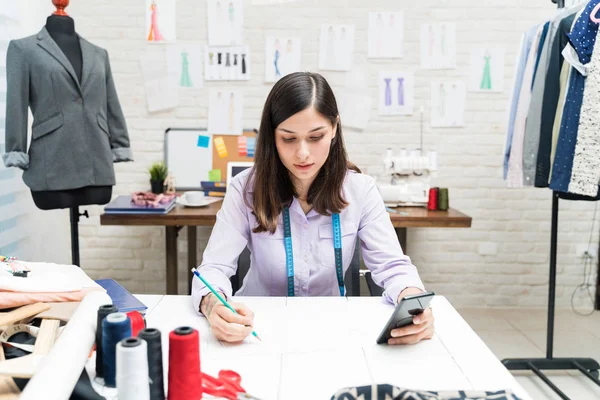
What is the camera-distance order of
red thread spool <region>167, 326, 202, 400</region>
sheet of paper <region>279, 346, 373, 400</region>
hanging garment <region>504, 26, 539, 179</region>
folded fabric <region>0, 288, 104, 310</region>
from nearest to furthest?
red thread spool <region>167, 326, 202, 400</region>
sheet of paper <region>279, 346, 373, 400</region>
folded fabric <region>0, 288, 104, 310</region>
hanging garment <region>504, 26, 539, 179</region>

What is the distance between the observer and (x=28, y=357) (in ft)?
3.13

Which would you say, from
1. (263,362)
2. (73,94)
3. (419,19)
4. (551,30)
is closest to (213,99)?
(73,94)

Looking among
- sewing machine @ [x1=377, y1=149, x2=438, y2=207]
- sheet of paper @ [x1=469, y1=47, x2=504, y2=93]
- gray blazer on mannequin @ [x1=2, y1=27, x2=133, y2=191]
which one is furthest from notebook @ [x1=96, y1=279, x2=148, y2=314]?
sheet of paper @ [x1=469, y1=47, x2=504, y2=93]

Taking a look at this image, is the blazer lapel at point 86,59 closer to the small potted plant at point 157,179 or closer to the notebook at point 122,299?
the small potted plant at point 157,179

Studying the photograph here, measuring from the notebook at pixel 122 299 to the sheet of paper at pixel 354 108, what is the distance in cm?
235

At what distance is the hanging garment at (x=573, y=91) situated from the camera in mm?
2342

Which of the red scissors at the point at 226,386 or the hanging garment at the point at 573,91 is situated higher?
the hanging garment at the point at 573,91

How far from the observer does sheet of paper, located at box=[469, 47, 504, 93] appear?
11.6ft

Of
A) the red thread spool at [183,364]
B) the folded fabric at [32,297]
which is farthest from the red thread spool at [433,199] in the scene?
the red thread spool at [183,364]

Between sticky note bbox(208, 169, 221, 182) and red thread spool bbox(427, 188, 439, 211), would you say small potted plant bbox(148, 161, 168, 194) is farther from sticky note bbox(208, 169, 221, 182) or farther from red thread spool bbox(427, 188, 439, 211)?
red thread spool bbox(427, 188, 439, 211)

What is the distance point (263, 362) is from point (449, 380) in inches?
14.6

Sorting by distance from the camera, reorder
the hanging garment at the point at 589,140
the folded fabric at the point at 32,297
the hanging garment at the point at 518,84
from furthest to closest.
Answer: the hanging garment at the point at 518,84, the hanging garment at the point at 589,140, the folded fabric at the point at 32,297

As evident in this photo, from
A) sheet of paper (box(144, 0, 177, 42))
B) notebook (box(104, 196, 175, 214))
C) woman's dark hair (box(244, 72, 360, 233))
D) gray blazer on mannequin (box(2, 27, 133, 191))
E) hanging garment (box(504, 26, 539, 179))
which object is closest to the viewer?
woman's dark hair (box(244, 72, 360, 233))

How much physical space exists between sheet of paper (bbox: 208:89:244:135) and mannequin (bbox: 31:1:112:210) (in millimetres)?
1090
